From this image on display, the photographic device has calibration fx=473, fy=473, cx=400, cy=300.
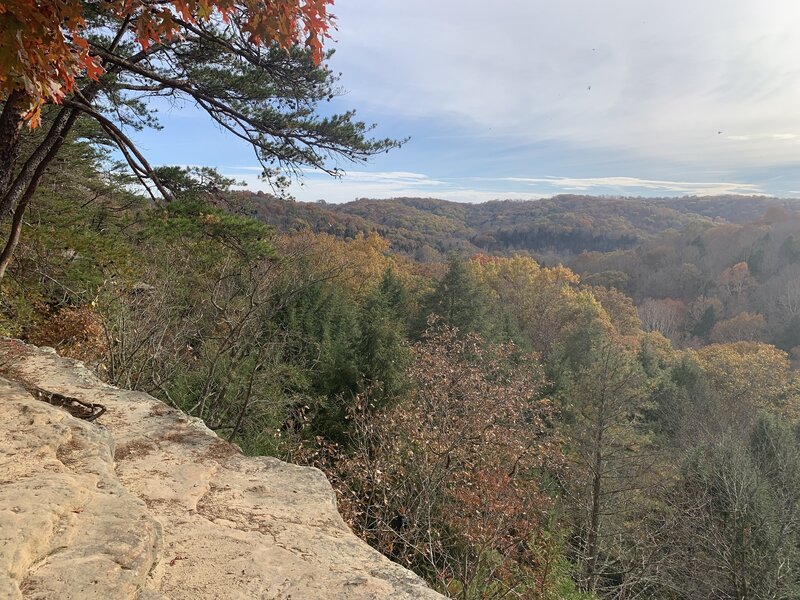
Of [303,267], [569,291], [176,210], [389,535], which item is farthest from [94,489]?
[569,291]

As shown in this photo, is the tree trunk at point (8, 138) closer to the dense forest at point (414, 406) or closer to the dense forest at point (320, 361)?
the dense forest at point (320, 361)

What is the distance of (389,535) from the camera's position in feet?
27.2

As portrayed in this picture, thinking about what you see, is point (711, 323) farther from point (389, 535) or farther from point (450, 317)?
point (389, 535)

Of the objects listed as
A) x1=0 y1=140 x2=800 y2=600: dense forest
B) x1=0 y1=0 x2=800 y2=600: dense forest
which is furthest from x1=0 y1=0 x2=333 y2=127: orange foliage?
x1=0 y1=140 x2=800 y2=600: dense forest

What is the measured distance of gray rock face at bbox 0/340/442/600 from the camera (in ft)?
6.57

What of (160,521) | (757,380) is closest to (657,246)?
(757,380)

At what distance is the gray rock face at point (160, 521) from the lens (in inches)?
78.8

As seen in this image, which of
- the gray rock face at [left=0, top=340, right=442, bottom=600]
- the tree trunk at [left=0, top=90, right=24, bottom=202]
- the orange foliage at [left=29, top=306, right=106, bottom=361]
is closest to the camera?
the gray rock face at [left=0, top=340, right=442, bottom=600]

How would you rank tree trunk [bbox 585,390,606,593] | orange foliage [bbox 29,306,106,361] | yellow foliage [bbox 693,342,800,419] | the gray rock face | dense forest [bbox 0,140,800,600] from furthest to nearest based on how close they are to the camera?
yellow foliage [bbox 693,342,800,419]
tree trunk [bbox 585,390,606,593]
orange foliage [bbox 29,306,106,361]
dense forest [bbox 0,140,800,600]
the gray rock face

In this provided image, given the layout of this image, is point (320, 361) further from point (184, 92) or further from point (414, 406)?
point (184, 92)

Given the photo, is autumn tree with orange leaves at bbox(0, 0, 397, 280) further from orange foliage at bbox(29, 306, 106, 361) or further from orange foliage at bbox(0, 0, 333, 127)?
orange foliage at bbox(29, 306, 106, 361)

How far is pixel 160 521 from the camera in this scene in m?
2.65

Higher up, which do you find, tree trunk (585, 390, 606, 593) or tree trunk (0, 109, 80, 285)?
tree trunk (0, 109, 80, 285)

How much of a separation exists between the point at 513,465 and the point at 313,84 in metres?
8.14
